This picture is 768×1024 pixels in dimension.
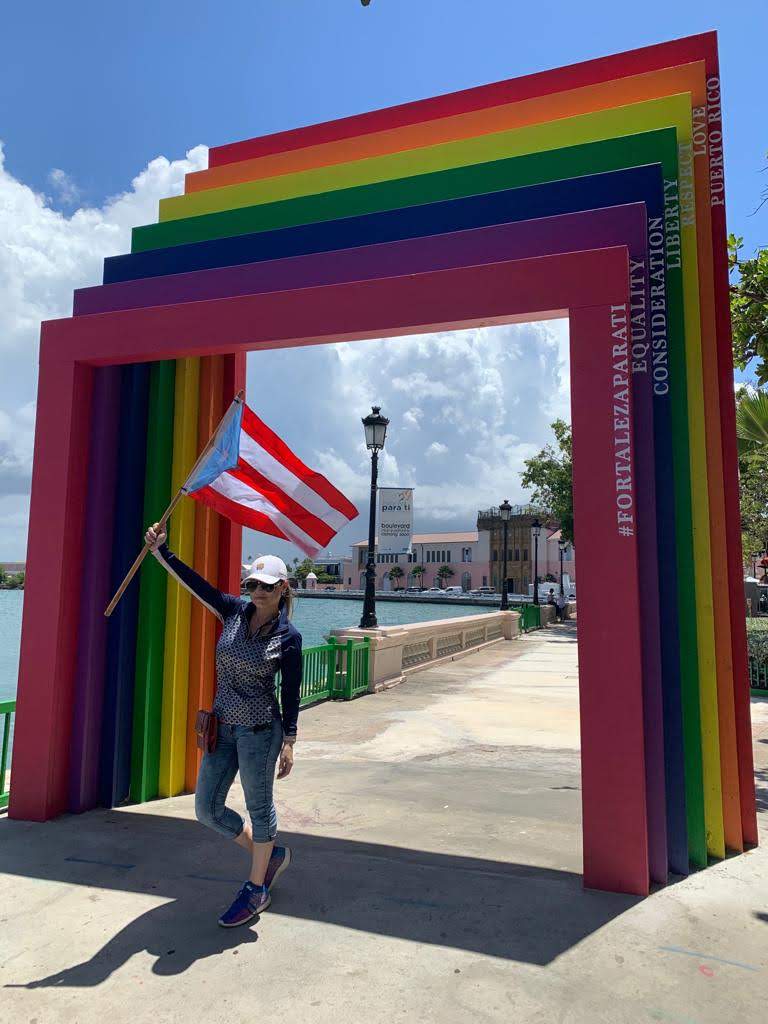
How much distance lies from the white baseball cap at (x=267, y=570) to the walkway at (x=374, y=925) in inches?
70.0

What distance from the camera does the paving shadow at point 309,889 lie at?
3.54 m

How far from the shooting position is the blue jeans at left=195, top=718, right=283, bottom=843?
150 inches

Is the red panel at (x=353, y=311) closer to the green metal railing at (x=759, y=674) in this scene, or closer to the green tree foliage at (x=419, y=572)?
the green metal railing at (x=759, y=674)

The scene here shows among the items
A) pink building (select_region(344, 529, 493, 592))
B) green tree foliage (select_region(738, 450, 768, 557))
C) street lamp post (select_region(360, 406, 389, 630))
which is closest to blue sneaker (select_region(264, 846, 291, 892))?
street lamp post (select_region(360, 406, 389, 630))

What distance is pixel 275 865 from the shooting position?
160 inches

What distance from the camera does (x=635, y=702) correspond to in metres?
4.13

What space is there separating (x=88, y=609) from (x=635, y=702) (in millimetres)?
4000

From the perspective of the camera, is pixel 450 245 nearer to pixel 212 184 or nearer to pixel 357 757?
pixel 212 184

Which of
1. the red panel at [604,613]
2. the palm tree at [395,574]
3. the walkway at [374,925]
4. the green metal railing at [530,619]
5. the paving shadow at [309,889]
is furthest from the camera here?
the palm tree at [395,574]

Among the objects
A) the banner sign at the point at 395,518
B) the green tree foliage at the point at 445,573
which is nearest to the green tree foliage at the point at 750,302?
the banner sign at the point at 395,518

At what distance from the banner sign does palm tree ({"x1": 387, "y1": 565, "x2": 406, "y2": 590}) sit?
10878 cm

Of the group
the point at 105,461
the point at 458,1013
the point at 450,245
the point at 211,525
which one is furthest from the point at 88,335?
the point at 458,1013

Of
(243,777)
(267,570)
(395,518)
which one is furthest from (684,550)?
(395,518)

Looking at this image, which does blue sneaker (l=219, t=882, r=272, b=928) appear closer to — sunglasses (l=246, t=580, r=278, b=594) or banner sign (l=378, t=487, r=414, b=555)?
sunglasses (l=246, t=580, r=278, b=594)
